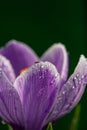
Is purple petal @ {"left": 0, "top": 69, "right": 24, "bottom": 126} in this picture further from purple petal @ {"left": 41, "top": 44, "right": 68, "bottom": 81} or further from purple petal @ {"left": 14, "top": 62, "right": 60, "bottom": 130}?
purple petal @ {"left": 41, "top": 44, "right": 68, "bottom": 81}

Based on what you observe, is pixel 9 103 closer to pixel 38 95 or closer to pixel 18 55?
pixel 38 95

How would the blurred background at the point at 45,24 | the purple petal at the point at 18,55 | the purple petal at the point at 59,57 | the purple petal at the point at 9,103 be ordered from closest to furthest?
the purple petal at the point at 9,103, the purple petal at the point at 59,57, the purple petal at the point at 18,55, the blurred background at the point at 45,24

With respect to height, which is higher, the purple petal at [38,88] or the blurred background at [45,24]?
the blurred background at [45,24]

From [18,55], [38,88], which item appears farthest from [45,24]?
[38,88]

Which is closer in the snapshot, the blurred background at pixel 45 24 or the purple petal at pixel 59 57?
→ the purple petal at pixel 59 57

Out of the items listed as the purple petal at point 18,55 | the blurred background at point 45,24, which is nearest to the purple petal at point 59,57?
the purple petal at point 18,55

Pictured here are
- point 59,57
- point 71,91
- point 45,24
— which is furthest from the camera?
point 45,24

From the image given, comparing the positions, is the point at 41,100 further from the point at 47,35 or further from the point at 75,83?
the point at 47,35

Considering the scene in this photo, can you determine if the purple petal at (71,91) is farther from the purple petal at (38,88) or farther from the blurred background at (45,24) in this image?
the blurred background at (45,24)
